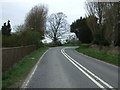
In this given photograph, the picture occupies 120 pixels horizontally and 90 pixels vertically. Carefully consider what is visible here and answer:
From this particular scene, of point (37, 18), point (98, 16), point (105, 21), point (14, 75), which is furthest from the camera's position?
point (37, 18)

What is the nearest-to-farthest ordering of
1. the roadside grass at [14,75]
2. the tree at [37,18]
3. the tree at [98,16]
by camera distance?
1. the roadside grass at [14,75]
2. the tree at [98,16]
3. the tree at [37,18]

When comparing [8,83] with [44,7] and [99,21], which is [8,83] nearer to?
[99,21]

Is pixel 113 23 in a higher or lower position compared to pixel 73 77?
higher

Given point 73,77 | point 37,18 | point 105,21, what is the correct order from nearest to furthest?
point 73,77 < point 105,21 < point 37,18

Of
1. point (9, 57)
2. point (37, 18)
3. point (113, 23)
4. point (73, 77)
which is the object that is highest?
point (37, 18)

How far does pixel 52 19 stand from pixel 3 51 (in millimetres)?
104164

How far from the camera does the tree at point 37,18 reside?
3187 inches

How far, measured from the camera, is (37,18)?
82.2 m

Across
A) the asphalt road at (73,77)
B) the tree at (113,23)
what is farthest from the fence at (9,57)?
the tree at (113,23)

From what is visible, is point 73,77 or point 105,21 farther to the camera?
point 105,21

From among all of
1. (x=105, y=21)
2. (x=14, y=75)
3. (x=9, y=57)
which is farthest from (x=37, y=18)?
(x=14, y=75)

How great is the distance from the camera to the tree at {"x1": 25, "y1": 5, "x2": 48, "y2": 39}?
80.9 metres

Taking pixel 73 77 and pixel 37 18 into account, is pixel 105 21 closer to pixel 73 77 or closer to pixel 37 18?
pixel 37 18

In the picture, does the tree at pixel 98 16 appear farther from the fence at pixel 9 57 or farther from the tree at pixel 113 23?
the fence at pixel 9 57
